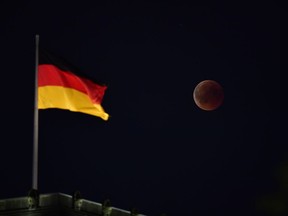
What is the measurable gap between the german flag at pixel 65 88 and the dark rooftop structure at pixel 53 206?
2806mm

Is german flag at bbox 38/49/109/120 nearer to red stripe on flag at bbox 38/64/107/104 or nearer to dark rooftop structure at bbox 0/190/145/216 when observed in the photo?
red stripe on flag at bbox 38/64/107/104

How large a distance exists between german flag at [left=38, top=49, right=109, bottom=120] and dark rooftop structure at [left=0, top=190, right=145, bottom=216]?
2.81 m

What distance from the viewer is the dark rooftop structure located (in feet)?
50.7

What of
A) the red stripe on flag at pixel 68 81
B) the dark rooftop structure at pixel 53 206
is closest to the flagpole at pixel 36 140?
the dark rooftop structure at pixel 53 206

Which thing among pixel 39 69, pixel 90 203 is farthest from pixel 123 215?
pixel 39 69

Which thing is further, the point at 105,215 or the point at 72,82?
the point at 72,82

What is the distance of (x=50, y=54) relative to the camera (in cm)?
1741

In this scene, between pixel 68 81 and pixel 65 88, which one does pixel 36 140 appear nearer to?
pixel 65 88

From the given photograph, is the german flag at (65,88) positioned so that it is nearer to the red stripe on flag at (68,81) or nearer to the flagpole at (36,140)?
the red stripe on flag at (68,81)

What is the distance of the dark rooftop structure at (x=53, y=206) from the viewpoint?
15.4 m

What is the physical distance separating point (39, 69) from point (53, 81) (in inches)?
27.5

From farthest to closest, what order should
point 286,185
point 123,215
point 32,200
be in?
point 286,185
point 32,200
point 123,215

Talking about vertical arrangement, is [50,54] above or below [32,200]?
above

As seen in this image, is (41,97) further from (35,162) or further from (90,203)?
(90,203)
